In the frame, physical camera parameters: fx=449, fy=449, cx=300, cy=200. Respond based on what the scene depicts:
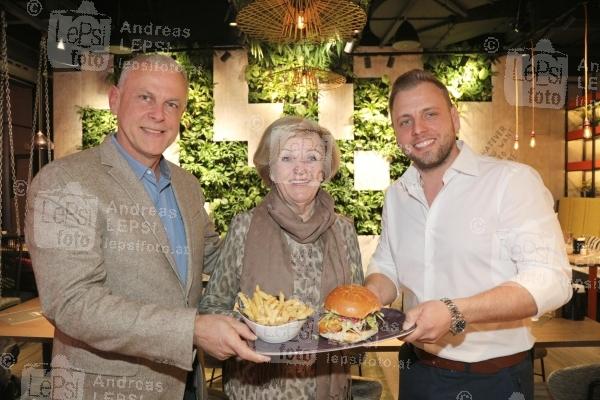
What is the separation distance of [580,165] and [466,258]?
811 cm

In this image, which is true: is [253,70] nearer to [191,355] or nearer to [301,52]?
[301,52]

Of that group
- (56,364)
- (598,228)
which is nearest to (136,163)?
(56,364)

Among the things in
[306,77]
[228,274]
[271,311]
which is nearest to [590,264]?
[306,77]

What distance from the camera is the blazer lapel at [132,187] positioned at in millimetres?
1953

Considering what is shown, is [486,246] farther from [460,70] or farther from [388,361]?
[460,70]

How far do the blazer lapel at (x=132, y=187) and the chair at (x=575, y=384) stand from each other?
2.96m

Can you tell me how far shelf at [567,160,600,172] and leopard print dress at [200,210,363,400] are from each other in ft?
26.0

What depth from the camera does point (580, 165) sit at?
870cm

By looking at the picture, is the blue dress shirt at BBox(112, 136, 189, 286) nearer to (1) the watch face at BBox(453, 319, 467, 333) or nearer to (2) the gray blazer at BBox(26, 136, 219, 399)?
(2) the gray blazer at BBox(26, 136, 219, 399)

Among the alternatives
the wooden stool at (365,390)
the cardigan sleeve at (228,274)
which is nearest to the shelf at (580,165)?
the wooden stool at (365,390)

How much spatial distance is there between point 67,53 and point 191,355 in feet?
23.8

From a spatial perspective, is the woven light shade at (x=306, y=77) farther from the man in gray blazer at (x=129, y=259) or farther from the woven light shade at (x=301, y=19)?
the man in gray blazer at (x=129, y=259)

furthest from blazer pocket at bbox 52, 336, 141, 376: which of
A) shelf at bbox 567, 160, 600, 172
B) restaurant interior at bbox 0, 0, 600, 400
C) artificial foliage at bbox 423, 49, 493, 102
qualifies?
shelf at bbox 567, 160, 600, 172

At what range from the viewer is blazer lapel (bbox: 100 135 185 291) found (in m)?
1.95
